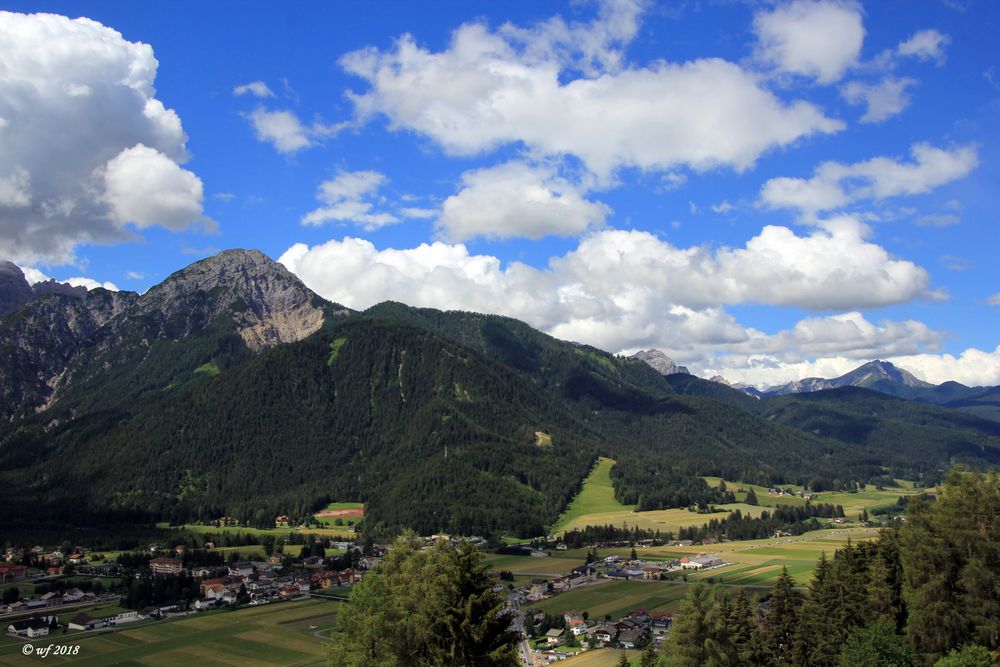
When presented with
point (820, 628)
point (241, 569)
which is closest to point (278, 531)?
point (241, 569)

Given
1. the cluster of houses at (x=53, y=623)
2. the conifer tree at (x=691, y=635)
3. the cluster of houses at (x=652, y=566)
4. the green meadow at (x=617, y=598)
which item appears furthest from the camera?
the cluster of houses at (x=652, y=566)

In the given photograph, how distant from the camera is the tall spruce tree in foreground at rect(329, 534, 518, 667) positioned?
2769 cm

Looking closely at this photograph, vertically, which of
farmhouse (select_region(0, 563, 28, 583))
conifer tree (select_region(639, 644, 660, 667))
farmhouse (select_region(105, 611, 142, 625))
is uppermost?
farmhouse (select_region(0, 563, 28, 583))

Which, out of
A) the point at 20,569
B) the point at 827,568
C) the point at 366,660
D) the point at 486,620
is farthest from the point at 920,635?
the point at 20,569

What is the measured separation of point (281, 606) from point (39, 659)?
35685 mm

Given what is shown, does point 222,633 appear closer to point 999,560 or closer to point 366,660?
point 366,660

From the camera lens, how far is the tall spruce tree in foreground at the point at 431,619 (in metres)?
27.7

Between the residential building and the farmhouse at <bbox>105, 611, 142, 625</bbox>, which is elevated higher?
the residential building

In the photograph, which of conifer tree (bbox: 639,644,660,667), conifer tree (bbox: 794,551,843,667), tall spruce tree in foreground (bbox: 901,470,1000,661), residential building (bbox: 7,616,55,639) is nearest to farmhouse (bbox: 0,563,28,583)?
residential building (bbox: 7,616,55,639)

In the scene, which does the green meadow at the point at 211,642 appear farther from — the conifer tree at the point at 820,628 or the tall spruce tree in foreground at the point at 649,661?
the conifer tree at the point at 820,628

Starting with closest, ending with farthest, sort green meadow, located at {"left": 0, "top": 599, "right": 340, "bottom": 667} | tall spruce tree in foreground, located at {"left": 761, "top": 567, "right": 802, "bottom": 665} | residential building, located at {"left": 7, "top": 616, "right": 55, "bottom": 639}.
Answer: tall spruce tree in foreground, located at {"left": 761, "top": 567, "right": 802, "bottom": 665} < green meadow, located at {"left": 0, "top": 599, "right": 340, "bottom": 667} < residential building, located at {"left": 7, "top": 616, "right": 55, "bottom": 639}

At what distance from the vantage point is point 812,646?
160 ft

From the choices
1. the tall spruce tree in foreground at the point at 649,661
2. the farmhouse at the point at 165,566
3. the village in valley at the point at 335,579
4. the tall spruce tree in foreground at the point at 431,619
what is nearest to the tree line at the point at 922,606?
the tall spruce tree in foreground at the point at 649,661

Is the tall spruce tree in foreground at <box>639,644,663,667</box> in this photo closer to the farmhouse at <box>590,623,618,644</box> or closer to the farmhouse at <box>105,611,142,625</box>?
the farmhouse at <box>590,623,618,644</box>
